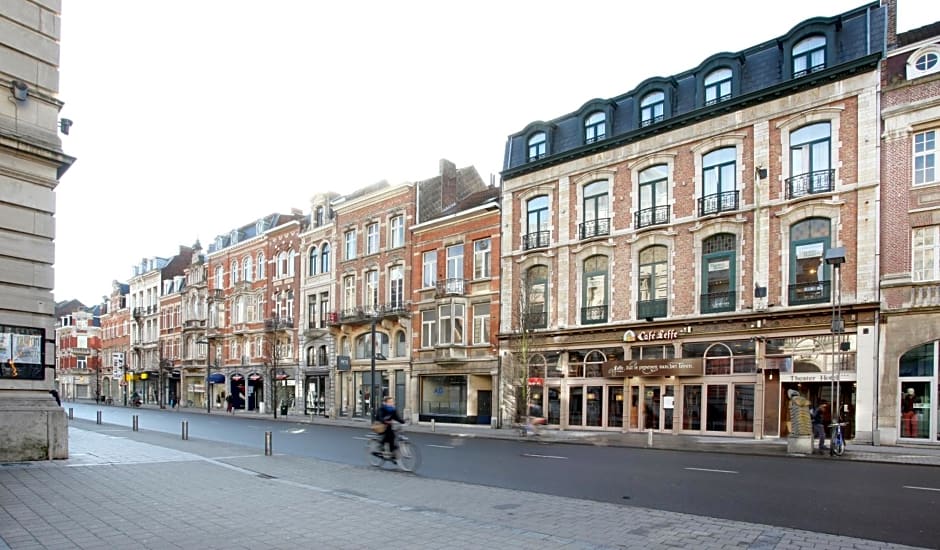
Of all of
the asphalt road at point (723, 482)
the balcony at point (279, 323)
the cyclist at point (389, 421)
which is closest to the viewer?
the asphalt road at point (723, 482)

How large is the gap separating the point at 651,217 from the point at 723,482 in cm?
1568

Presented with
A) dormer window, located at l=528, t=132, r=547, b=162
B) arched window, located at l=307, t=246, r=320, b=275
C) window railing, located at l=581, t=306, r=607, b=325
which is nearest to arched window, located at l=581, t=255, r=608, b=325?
window railing, located at l=581, t=306, r=607, b=325

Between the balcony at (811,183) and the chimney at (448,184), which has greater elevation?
the chimney at (448,184)

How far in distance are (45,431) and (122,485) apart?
406 centimetres

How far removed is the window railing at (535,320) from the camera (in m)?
28.6

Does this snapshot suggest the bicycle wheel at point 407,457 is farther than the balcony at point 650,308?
No

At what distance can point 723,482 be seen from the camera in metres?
12.2

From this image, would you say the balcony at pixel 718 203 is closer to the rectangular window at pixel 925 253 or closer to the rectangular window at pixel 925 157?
the rectangular window at pixel 925 157

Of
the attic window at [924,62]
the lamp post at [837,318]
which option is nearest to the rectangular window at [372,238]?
the lamp post at [837,318]

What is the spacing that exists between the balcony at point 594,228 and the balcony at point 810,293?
8.14 meters

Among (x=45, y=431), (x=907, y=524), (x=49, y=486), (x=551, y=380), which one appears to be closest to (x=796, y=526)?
(x=907, y=524)

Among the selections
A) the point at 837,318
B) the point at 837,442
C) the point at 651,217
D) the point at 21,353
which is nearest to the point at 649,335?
the point at 651,217

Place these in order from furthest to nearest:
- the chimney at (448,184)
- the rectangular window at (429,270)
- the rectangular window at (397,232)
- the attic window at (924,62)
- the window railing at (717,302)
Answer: the rectangular window at (397,232) → the chimney at (448,184) → the rectangular window at (429,270) → the window railing at (717,302) → the attic window at (924,62)

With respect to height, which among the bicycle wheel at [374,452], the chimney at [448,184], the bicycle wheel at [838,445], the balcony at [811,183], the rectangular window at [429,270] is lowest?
the bicycle wheel at [838,445]
